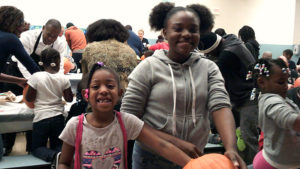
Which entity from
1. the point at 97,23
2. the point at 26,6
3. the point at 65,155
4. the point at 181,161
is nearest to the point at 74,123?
the point at 65,155

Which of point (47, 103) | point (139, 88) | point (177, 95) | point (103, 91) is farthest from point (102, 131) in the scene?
point (47, 103)

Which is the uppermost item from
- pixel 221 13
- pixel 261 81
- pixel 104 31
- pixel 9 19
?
pixel 221 13

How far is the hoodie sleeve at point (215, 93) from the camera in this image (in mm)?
1794

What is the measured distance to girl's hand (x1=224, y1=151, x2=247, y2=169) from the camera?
4.91 ft

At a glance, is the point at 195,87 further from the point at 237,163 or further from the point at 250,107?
the point at 250,107

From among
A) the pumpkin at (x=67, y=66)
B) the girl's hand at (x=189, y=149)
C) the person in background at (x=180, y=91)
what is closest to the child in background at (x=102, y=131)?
the person in background at (x=180, y=91)

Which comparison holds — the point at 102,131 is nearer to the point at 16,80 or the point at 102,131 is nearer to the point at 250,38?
the point at 16,80

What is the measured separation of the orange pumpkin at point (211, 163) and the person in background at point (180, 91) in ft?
0.58

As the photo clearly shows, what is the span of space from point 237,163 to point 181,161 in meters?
0.29

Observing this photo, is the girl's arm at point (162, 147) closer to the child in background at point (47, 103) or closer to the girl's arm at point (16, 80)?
the child in background at point (47, 103)

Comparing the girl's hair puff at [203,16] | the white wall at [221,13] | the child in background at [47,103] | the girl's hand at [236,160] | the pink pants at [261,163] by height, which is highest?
the white wall at [221,13]

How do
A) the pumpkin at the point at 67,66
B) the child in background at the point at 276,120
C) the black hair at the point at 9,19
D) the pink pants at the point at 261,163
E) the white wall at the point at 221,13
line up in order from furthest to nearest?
the white wall at the point at 221,13 < the pumpkin at the point at 67,66 < the black hair at the point at 9,19 < the pink pants at the point at 261,163 < the child in background at the point at 276,120

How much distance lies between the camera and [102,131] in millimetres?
2002

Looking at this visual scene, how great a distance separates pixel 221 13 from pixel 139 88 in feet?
38.0
